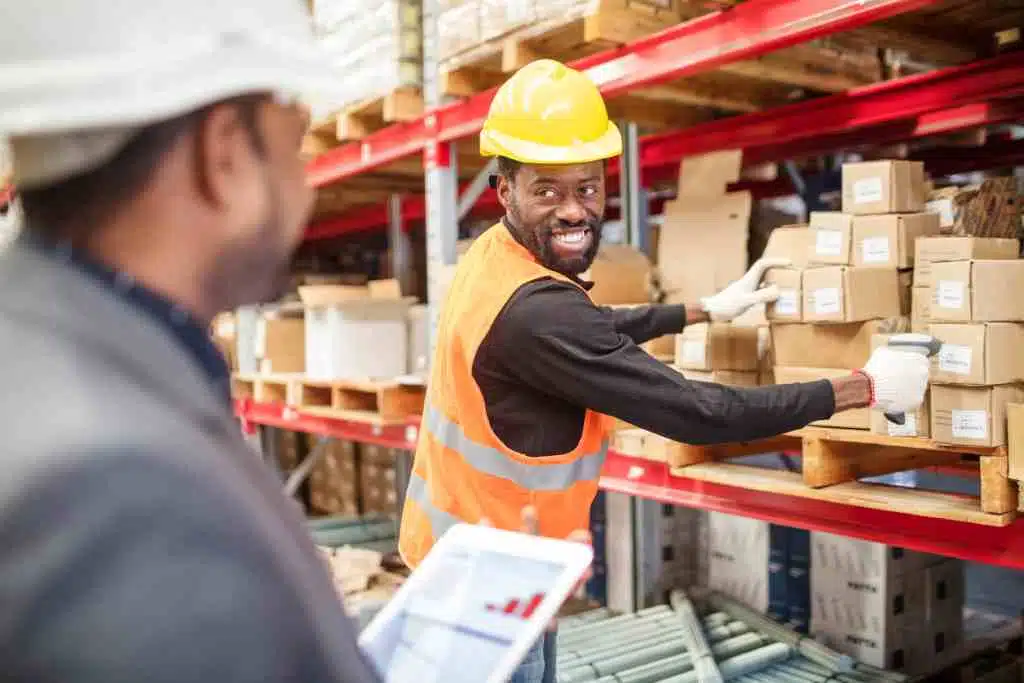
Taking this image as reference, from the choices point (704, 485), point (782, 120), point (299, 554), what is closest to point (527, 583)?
point (299, 554)

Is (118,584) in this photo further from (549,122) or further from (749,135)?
(749,135)

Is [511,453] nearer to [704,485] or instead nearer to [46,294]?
[704,485]

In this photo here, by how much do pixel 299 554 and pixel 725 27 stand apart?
2.69 m

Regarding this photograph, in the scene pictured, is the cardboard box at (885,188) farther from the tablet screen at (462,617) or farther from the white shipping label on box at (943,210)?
the tablet screen at (462,617)

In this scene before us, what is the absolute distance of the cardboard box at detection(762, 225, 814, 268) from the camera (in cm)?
317

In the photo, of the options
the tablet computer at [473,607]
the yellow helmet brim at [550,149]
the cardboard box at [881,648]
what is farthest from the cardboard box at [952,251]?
the cardboard box at [881,648]

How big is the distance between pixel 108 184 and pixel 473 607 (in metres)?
0.82

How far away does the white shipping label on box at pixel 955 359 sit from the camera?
8.19ft

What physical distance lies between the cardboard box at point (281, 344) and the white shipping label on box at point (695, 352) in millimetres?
3186

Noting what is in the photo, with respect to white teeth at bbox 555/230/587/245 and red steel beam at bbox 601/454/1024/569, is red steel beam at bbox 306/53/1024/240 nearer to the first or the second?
red steel beam at bbox 601/454/1024/569

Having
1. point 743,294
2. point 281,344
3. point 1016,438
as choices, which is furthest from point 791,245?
point 281,344

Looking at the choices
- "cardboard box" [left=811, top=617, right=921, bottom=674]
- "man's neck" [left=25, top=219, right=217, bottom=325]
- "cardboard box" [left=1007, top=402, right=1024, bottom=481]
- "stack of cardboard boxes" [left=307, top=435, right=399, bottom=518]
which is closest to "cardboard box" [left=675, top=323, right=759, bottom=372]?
"cardboard box" [left=1007, top=402, right=1024, bottom=481]

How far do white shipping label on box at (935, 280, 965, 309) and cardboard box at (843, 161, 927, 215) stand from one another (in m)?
0.35

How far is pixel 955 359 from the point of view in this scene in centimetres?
253
